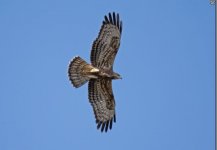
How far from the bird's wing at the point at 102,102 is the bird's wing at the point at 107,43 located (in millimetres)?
582

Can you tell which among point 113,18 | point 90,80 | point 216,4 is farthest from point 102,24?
point 216,4

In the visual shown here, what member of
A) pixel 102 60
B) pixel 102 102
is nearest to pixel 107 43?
pixel 102 60

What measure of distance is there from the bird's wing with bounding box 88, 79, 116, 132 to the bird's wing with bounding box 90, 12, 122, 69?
582mm

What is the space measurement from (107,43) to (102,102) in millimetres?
1515

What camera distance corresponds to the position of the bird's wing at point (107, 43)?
43.5 ft

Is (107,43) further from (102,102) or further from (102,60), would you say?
(102,102)

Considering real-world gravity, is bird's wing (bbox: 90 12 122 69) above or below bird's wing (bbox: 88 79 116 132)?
above

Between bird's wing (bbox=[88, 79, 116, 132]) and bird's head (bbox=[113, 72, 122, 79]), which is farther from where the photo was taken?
bird's wing (bbox=[88, 79, 116, 132])

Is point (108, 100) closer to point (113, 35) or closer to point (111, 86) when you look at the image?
point (111, 86)

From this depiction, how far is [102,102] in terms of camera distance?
14.1 meters

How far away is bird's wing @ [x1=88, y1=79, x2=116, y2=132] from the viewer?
45.5 ft

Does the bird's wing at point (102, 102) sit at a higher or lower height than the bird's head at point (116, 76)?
lower

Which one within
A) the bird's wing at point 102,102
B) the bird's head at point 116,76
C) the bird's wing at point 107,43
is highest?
the bird's wing at point 107,43

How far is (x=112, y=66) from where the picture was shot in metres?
13.5
